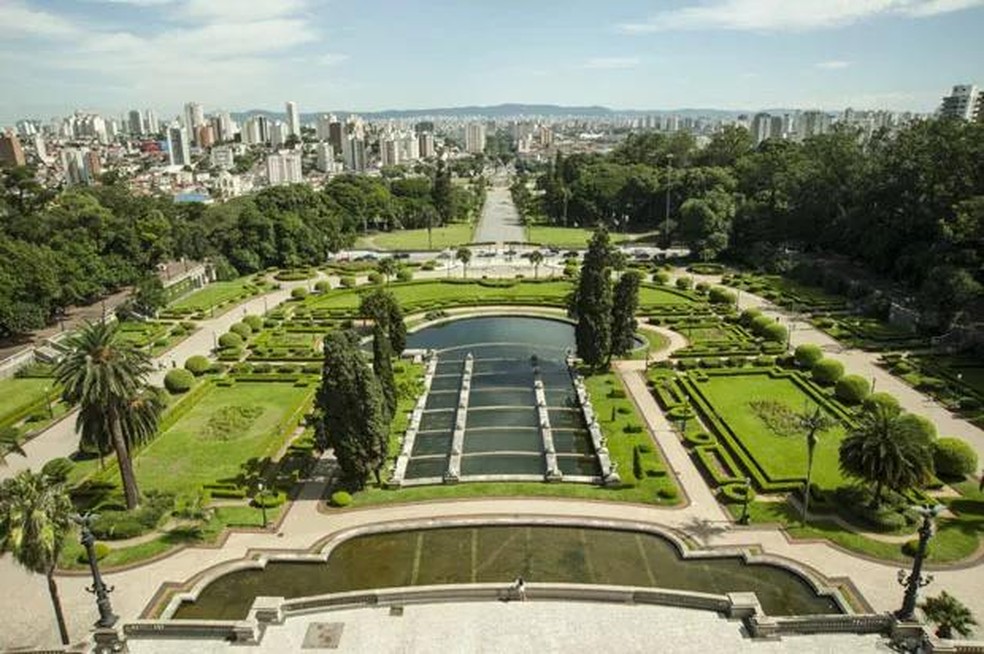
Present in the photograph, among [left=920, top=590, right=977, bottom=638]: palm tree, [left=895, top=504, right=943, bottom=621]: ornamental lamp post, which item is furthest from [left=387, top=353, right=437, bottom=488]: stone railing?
[left=920, top=590, right=977, bottom=638]: palm tree

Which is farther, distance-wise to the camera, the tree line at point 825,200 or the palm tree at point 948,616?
the tree line at point 825,200

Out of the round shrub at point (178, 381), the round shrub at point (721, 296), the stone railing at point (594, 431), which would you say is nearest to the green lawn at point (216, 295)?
the round shrub at point (178, 381)

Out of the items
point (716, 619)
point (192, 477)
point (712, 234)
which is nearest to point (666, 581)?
point (716, 619)

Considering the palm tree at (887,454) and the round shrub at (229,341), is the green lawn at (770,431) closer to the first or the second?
the palm tree at (887,454)

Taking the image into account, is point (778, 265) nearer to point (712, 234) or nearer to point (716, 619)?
point (712, 234)

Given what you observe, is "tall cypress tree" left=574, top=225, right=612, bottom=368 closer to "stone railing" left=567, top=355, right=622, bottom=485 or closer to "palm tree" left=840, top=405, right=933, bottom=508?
"stone railing" left=567, top=355, right=622, bottom=485

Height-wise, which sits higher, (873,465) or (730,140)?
(730,140)
